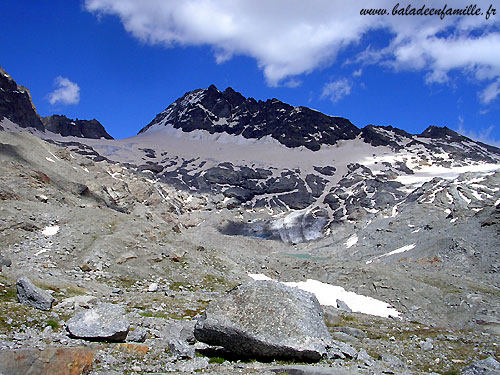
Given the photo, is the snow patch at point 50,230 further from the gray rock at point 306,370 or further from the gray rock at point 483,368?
the gray rock at point 483,368

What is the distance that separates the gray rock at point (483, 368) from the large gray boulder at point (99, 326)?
1430cm

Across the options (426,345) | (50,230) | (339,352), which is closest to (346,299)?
(426,345)

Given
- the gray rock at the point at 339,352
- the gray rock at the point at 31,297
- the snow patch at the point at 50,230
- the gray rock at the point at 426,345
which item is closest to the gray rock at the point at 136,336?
the gray rock at the point at 31,297

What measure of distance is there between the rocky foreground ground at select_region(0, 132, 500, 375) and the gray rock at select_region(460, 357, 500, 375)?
0.07 m

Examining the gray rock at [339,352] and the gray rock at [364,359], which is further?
the gray rock at [364,359]

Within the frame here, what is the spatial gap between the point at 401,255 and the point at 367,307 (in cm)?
4608

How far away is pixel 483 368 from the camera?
1580 cm

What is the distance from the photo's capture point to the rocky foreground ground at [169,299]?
1394 centimetres

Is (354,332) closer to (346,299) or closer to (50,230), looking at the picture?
(346,299)

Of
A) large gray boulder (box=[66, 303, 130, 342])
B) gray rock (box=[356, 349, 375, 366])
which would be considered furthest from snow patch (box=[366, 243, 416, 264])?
large gray boulder (box=[66, 303, 130, 342])

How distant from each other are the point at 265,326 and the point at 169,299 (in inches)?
591

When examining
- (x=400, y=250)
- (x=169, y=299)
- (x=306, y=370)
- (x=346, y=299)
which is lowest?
(x=306, y=370)

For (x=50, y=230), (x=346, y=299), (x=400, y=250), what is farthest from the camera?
(x=400, y=250)

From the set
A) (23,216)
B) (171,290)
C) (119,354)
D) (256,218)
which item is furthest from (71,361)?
(256,218)
